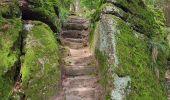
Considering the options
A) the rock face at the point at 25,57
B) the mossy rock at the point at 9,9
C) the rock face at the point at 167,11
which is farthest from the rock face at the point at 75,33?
the rock face at the point at 167,11

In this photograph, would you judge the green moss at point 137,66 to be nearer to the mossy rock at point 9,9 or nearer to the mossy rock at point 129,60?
the mossy rock at point 129,60

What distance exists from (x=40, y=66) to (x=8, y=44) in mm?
1234

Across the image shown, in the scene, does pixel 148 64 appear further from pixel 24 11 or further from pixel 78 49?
pixel 24 11

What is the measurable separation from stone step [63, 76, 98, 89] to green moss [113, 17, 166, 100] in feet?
4.15

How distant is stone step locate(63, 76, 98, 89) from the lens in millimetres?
8938

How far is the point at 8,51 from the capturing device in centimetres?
837

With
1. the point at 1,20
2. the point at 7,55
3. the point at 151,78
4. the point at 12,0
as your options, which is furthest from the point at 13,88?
the point at 151,78

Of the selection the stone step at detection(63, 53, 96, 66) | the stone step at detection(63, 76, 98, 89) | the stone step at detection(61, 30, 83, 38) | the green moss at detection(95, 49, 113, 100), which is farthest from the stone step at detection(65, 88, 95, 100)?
the stone step at detection(61, 30, 83, 38)

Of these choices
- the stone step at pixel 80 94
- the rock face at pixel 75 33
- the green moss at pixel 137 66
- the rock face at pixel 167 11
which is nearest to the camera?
the green moss at pixel 137 66

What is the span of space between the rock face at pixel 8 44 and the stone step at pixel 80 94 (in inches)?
67.7

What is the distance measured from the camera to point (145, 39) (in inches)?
388

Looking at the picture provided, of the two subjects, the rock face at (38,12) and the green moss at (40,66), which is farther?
the rock face at (38,12)

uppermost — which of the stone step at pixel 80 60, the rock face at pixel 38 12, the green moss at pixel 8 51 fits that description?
the rock face at pixel 38 12

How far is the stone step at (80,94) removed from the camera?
8391mm
